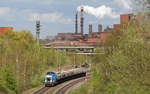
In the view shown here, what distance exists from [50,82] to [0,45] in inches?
687

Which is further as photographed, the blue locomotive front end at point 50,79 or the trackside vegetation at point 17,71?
the blue locomotive front end at point 50,79

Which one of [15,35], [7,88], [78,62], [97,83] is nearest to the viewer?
[97,83]

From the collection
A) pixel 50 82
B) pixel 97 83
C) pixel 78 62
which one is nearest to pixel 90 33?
pixel 78 62

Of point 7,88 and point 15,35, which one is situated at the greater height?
point 15,35

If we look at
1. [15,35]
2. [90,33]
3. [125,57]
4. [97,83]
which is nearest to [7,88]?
[97,83]

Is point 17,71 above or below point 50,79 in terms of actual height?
above

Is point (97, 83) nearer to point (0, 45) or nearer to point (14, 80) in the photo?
point (14, 80)

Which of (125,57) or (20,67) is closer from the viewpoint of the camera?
(125,57)

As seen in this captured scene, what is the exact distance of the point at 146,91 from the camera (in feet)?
38.7

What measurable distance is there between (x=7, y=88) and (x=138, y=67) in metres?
24.8

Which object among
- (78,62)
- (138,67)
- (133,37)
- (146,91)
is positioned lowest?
(78,62)

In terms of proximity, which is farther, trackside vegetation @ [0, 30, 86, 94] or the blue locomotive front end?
the blue locomotive front end

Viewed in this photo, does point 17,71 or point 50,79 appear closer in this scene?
point 17,71

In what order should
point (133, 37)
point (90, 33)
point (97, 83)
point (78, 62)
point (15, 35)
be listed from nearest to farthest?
1. point (133, 37)
2. point (97, 83)
3. point (15, 35)
4. point (78, 62)
5. point (90, 33)
